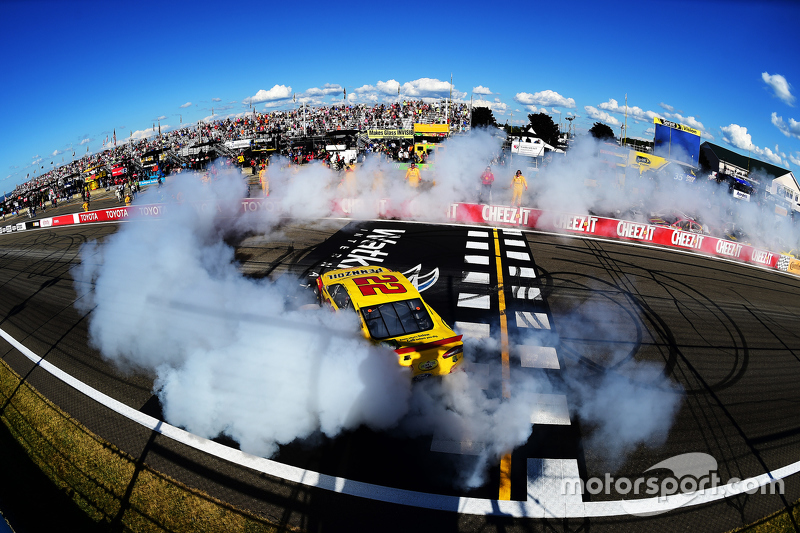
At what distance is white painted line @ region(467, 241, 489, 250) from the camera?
14078mm

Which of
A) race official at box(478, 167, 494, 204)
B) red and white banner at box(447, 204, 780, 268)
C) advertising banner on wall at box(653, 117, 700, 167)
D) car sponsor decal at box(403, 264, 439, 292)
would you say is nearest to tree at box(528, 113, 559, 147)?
advertising banner on wall at box(653, 117, 700, 167)

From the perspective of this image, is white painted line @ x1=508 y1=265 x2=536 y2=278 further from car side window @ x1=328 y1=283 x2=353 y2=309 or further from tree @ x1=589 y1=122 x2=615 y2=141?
tree @ x1=589 y1=122 x2=615 y2=141

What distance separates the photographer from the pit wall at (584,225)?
1509 cm

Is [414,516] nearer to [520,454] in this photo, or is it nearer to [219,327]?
[520,454]

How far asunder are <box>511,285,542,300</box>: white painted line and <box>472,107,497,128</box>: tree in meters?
55.0

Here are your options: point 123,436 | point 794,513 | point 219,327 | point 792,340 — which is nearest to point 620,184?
point 792,340

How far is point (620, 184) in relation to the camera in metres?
21.6

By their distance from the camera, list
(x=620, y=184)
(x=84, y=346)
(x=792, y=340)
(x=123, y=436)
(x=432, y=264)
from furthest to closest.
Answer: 1. (x=620, y=184)
2. (x=432, y=264)
3. (x=792, y=340)
4. (x=84, y=346)
5. (x=123, y=436)

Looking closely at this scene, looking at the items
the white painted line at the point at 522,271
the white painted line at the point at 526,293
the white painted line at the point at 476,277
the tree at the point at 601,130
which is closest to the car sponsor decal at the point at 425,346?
the white painted line at the point at 526,293

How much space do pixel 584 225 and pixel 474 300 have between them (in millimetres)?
8898

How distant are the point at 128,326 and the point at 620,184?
22971 millimetres

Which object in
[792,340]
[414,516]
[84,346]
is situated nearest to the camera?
[414,516]

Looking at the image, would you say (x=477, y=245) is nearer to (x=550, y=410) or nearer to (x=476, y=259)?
(x=476, y=259)

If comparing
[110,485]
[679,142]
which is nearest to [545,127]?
[679,142]
